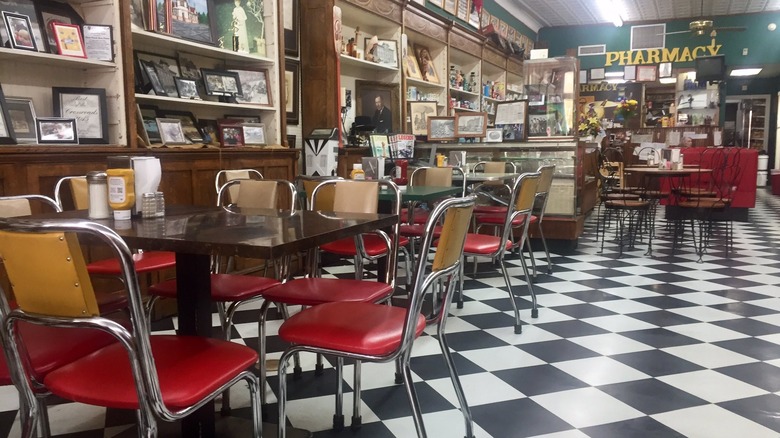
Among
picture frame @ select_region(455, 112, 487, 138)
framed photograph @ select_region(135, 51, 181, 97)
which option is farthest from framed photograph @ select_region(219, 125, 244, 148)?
picture frame @ select_region(455, 112, 487, 138)

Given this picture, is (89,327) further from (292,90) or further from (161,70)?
(292,90)

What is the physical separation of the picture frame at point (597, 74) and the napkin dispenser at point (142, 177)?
43.0 ft

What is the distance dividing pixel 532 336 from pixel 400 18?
15.3 ft

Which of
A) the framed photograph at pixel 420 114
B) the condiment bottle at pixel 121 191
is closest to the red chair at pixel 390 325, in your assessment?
the condiment bottle at pixel 121 191

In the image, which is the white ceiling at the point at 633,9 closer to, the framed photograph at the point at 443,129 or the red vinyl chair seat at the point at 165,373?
the framed photograph at the point at 443,129

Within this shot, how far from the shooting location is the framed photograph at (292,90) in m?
5.63

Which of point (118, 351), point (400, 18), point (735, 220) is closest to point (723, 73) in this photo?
point (735, 220)

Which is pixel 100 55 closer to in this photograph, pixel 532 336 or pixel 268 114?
pixel 268 114

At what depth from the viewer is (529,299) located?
4.34 metres

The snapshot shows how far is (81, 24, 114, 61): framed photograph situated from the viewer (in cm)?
346

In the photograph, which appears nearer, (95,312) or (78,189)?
(95,312)

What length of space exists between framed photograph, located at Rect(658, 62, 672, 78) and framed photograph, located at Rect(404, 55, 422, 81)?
25.5 feet

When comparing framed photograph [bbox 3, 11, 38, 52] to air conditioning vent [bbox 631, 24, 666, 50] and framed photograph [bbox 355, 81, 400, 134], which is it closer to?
framed photograph [bbox 355, 81, 400, 134]

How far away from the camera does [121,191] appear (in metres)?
1.98
